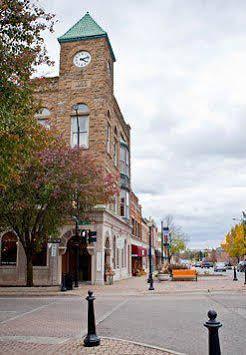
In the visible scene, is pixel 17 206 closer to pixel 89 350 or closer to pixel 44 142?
pixel 44 142

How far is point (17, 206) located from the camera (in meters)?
20.9

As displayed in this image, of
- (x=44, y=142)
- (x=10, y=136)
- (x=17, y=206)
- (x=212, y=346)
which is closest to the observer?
(x=212, y=346)

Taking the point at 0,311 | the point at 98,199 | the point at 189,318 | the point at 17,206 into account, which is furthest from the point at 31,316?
the point at 98,199

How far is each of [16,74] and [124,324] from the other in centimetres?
694

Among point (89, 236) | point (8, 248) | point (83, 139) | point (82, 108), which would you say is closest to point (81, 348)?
point (89, 236)

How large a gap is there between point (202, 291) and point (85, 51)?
66.4 ft

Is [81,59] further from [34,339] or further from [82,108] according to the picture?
[34,339]

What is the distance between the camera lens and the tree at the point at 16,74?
992cm

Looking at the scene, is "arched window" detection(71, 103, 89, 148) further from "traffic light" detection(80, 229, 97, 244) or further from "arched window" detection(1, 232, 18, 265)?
"traffic light" detection(80, 229, 97, 244)

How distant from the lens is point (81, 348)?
27.0 ft

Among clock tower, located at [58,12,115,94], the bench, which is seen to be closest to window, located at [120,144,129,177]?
clock tower, located at [58,12,115,94]

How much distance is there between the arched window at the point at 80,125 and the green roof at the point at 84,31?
5.48m

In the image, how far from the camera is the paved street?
28.7 ft

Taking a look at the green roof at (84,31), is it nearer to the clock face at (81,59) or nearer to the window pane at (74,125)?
the clock face at (81,59)
